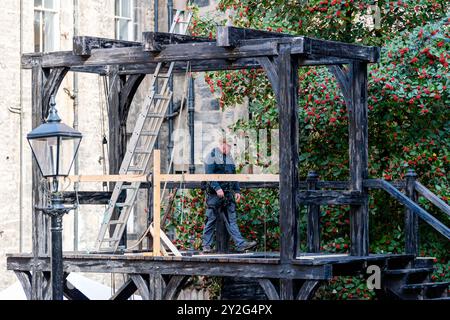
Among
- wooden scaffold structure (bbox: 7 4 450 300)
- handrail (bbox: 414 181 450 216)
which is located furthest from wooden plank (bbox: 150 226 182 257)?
handrail (bbox: 414 181 450 216)

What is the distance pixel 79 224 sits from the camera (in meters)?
26.9

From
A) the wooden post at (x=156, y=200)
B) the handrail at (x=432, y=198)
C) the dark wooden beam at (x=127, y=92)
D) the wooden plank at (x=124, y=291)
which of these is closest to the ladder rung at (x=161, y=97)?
the wooden post at (x=156, y=200)

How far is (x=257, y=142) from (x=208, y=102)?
6.01 meters

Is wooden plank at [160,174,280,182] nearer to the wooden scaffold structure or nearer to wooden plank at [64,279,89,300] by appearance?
the wooden scaffold structure

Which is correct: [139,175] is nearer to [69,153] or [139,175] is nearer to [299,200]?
[299,200]

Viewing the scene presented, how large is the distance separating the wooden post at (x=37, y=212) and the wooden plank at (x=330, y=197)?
330cm

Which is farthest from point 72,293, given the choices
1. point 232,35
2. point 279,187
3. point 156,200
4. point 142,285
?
point 232,35

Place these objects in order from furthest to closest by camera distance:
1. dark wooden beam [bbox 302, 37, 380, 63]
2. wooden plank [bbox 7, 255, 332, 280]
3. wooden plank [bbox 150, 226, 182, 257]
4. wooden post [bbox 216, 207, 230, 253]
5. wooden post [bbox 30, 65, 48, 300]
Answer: wooden post [bbox 216, 207, 230, 253]
wooden post [bbox 30, 65, 48, 300]
wooden plank [bbox 150, 226, 182, 257]
dark wooden beam [bbox 302, 37, 380, 63]
wooden plank [bbox 7, 255, 332, 280]

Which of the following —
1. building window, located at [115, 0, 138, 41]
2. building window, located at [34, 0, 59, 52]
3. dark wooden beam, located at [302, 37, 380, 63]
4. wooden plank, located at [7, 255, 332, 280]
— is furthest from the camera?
building window, located at [115, 0, 138, 41]

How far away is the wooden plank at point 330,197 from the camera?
59.6ft

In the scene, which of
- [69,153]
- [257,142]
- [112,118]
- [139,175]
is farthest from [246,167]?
[69,153]

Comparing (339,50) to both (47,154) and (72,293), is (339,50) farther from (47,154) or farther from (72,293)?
(72,293)

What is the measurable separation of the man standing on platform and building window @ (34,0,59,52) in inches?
277

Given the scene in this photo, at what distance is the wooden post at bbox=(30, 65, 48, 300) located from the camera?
19234mm
